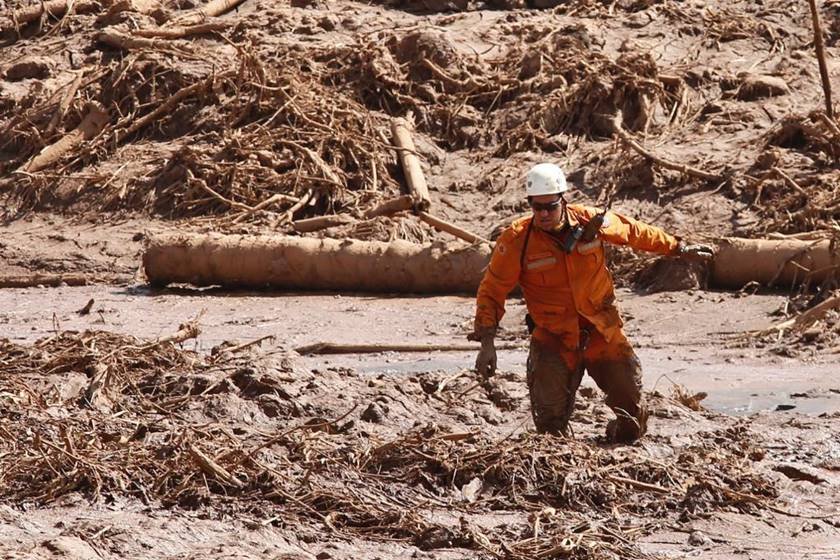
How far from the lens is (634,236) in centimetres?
795

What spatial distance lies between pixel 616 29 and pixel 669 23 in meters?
0.53

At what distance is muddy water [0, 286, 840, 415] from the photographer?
996 centimetres

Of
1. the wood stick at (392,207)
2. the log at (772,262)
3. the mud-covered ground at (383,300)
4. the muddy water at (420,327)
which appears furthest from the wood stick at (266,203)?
the log at (772,262)

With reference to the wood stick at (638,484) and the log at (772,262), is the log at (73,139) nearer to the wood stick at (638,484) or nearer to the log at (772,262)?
the log at (772,262)

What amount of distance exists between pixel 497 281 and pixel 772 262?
15.7 feet

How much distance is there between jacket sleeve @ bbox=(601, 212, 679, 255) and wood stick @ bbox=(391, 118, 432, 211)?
20.4 ft

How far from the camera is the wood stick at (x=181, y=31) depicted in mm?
16734

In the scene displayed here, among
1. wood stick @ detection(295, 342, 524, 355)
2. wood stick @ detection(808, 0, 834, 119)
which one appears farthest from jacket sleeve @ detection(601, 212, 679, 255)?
wood stick @ detection(808, 0, 834, 119)

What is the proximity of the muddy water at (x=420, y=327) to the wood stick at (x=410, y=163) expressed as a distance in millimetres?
1546

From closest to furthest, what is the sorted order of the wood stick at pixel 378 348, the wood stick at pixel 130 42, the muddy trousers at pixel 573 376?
the muddy trousers at pixel 573 376
the wood stick at pixel 378 348
the wood stick at pixel 130 42

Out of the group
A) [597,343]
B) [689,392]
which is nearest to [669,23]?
[689,392]

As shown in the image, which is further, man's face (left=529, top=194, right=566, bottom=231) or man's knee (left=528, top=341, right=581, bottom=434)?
man's knee (left=528, top=341, right=581, bottom=434)

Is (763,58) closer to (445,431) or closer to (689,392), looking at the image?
(689,392)

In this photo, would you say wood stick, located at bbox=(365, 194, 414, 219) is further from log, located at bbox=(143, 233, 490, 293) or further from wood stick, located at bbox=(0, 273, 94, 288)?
wood stick, located at bbox=(0, 273, 94, 288)
